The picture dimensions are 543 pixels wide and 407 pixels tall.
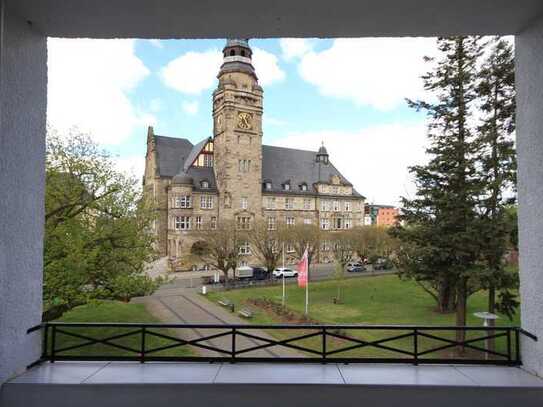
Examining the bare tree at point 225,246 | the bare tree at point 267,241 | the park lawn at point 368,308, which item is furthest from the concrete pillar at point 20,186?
the bare tree at point 267,241

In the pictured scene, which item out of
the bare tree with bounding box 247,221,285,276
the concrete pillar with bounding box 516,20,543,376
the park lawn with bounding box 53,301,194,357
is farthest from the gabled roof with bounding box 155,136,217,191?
the concrete pillar with bounding box 516,20,543,376

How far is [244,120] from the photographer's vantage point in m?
29.7

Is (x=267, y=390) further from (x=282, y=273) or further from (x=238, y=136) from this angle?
(x=238, y=136)

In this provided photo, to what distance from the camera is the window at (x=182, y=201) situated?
27578mm

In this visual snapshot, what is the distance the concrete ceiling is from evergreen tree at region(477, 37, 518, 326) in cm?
700

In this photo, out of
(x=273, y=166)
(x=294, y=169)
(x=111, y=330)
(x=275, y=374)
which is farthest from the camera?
(x=294, y=169)

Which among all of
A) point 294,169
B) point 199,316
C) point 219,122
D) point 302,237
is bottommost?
point 199,316

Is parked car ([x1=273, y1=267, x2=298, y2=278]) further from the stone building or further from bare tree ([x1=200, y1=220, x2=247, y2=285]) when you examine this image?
the stone building

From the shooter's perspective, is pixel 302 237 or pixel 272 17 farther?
pixel 302 237

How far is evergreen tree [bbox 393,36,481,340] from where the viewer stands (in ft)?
29.3

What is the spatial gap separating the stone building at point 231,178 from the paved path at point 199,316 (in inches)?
421

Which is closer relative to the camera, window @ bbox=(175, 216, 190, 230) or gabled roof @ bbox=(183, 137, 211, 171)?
window @ bbox=(175, 216, 190, 230)

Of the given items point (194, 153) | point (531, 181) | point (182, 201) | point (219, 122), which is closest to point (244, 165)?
point (219, 122)

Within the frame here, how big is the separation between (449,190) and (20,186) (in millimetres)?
9642
